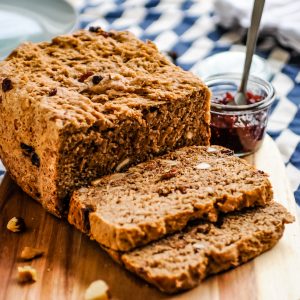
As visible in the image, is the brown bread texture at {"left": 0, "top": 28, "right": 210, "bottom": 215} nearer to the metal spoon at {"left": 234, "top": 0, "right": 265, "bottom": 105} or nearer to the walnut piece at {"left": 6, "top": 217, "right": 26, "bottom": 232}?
the walnut piece at {"left": 6, "top": 217, "right": 26, "bottom": 232}

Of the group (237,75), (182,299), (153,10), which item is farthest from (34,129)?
(153,10)

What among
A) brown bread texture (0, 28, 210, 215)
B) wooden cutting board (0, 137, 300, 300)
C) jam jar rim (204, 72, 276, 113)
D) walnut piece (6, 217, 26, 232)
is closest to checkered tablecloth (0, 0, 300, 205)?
jam jar rim (204, 72, 276, 113)

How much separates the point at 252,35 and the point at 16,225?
6.19 feet

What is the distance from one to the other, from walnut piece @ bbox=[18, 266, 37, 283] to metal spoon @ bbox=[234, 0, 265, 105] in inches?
72.3

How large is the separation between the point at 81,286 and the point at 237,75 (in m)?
2.03

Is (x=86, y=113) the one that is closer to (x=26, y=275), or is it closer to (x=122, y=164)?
(x=122, y=164)

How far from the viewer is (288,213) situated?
3426 mm

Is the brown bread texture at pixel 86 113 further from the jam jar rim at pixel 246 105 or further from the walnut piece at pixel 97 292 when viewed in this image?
the walnut piece at pixel 97 292

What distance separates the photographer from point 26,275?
315 cm

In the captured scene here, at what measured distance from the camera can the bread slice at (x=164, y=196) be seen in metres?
3.15

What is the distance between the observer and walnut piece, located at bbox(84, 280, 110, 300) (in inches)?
118

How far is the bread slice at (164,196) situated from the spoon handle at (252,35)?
0.68 metres

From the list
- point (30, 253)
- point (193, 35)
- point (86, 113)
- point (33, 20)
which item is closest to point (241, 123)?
point (86, 113)

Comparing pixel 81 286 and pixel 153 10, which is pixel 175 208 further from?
pixel 153 10
